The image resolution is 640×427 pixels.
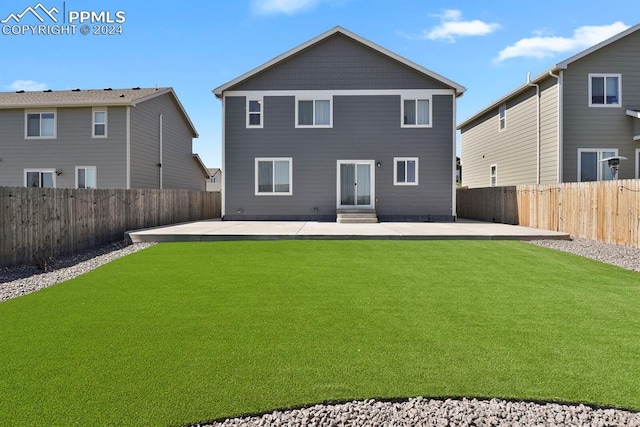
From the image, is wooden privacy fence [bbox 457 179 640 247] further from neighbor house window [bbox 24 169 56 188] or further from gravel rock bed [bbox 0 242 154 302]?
neighbor house window [bbox 24 169 56 188]

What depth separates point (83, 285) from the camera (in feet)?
20.1

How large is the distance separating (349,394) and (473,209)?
1821cm

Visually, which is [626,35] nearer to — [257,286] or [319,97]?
[319,97]

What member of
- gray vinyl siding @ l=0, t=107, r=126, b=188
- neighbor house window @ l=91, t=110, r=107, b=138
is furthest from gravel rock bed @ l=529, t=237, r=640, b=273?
neighbor house window @ l=91, t=110, r=107, b=138

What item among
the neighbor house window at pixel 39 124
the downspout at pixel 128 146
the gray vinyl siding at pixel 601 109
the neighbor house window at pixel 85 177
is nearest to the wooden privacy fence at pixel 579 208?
the gray vinyl siding at pixel 601 109

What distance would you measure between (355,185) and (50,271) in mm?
11701

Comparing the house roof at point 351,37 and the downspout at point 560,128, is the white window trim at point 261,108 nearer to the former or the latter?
the house roof at point 351,37

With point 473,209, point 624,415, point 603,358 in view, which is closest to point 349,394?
point 624,415

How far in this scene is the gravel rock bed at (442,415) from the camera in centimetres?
248

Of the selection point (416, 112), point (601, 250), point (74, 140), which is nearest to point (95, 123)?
point (74, 140)

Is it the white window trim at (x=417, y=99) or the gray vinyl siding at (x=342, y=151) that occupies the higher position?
the white window trim at (x=417, y=99)

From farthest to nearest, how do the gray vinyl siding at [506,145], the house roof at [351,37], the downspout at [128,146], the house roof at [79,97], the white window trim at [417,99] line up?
1. the downspout at [128,146]
2. the house roof at [79,97]
3. the gray vinyl siding at [506,145]
4. the white window trim at [417,99]
5. the house roof at [351,37]

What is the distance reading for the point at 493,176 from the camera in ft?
68.6

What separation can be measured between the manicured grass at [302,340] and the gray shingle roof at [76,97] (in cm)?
1378
